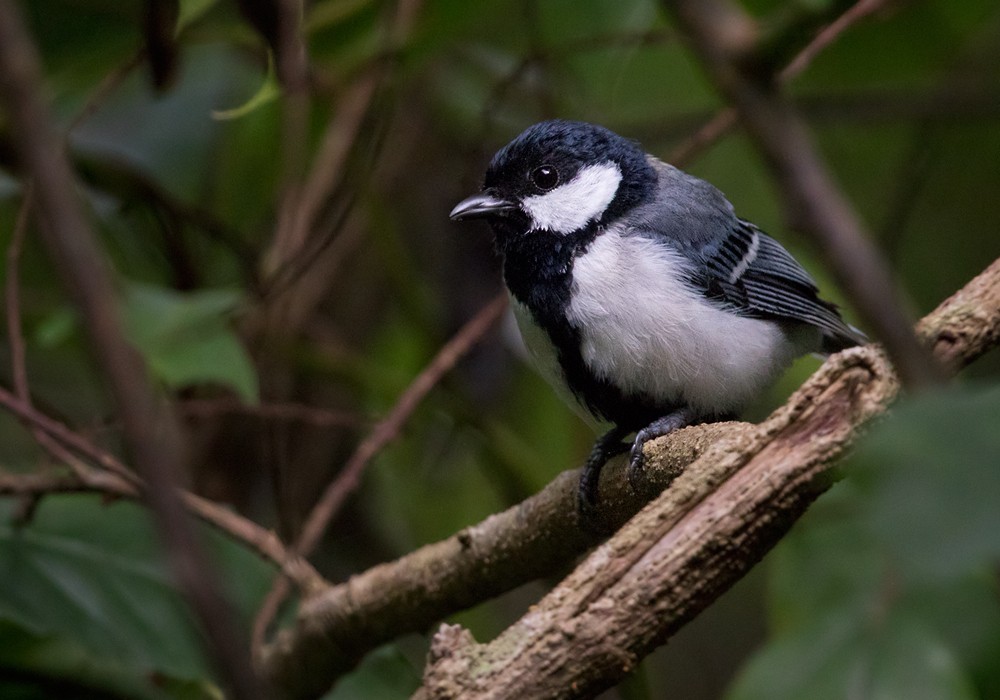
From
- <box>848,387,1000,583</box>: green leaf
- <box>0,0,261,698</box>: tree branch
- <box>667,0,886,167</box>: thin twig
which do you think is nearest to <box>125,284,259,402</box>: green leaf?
<box>667,0,886,167</box>: thin twig

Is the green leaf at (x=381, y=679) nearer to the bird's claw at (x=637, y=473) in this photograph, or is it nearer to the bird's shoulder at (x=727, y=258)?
the bird's claw at (x=637, y=473)

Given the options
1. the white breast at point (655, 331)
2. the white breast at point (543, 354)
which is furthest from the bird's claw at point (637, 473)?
the white breast at point (543, 354)

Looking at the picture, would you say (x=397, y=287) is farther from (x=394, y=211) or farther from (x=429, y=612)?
(x=429, y=612)

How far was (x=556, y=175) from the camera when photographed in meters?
2.02

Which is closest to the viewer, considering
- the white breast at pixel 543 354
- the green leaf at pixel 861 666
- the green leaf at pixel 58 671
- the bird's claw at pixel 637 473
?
the green leaf at pixel 861 666

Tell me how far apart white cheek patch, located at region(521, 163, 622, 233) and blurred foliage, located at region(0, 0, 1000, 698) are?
0.96 feet

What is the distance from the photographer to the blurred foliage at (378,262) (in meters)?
1.66

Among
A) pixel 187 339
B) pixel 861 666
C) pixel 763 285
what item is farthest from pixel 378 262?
pixel 861 666

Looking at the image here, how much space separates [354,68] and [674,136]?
3.73 feet

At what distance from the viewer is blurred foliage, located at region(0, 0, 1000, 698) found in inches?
→ 65.2

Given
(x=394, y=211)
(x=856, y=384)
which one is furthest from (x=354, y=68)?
(x=856, y=384)

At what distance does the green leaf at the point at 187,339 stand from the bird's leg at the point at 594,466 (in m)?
0.58

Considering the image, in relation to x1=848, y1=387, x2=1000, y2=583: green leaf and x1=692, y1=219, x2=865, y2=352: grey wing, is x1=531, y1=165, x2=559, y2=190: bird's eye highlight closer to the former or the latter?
x1=692, y1=219, x2=865, y2=352: grey wing

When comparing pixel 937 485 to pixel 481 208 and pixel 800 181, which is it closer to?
pixel 800 181
